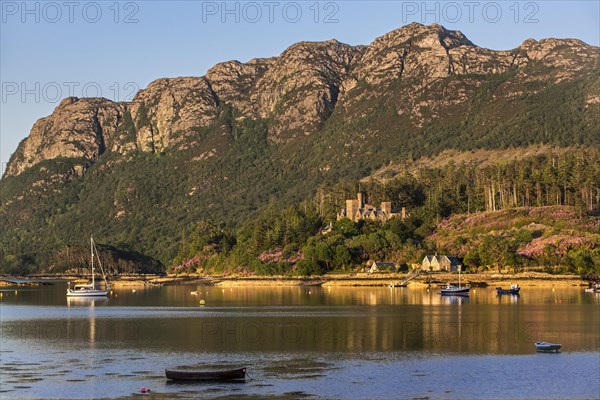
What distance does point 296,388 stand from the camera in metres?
63.1

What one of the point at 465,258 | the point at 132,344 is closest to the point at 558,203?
the point at 465,258

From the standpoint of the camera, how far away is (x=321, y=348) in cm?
8300

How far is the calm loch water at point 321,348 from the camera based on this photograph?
63594mm

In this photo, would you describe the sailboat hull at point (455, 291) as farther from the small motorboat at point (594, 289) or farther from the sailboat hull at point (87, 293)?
the sailboat hull at point (87, 293)

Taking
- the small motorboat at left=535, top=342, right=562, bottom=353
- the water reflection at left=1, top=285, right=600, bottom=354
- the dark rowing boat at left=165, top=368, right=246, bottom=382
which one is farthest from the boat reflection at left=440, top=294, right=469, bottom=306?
the dark rowing boat at left=165, top=368, right=246, bottom=382

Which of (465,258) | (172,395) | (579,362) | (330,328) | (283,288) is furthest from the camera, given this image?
(283,288)

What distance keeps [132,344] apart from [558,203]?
12742 centimetres

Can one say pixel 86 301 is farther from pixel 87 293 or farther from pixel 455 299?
pixel 455 299

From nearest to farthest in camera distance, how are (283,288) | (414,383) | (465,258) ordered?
(414,383) → (465,258) → (283,288)

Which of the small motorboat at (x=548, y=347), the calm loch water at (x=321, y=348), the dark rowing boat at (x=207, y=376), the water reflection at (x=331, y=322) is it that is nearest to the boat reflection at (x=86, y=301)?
the water reflection at (x=331, y=322)

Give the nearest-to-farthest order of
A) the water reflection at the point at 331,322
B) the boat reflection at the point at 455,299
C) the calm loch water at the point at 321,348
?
the calm loch water at the point at 321,348 → the water reflection at the point at 331,322 → the boat reflection at the point at 455,299

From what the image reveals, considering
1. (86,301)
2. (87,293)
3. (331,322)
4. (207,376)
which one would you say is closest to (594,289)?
(331,322)

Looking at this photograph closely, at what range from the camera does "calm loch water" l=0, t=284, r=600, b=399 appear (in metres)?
63.6

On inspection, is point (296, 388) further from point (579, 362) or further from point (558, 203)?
point (558, 203)
